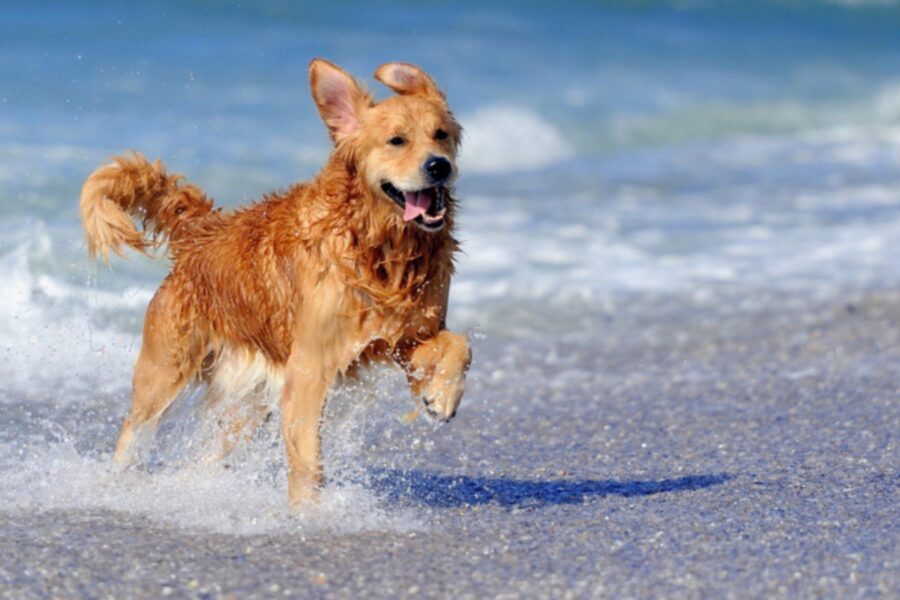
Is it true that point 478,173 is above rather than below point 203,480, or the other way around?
above

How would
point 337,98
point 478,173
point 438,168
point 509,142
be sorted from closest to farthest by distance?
point 438,168 → point 337,98 → point 478,173 → point 509,142

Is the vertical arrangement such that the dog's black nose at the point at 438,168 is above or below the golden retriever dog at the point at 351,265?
above

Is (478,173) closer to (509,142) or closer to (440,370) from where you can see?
(509,142)

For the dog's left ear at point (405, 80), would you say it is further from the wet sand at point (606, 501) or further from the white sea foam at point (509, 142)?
the white sea foam at point (509, 142)

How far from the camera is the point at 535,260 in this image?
35.4 ft

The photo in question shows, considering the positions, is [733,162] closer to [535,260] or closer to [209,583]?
[535,260]

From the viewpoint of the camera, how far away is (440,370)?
197 inches

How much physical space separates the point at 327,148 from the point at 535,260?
18.1 ft

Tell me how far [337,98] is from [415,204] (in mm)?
525

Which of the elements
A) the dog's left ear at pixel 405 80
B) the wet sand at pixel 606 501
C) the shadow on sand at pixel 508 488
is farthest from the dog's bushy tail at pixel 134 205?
the shadow on sand at pixel 508 488

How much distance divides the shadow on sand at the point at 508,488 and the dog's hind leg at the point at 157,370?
0.87 metres

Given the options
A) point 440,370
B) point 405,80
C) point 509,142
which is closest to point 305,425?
point 440,370

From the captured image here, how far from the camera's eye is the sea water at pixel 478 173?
19.9 feet

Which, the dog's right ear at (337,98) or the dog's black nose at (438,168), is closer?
the dog's black nose at (438,168)
